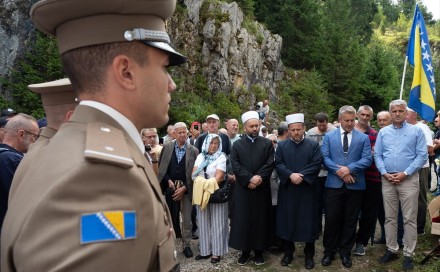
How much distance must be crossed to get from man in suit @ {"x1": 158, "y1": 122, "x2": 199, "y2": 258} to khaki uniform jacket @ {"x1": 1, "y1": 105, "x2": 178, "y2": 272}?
477cm

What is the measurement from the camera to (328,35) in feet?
87.8

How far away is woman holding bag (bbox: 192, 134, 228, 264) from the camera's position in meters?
5.44

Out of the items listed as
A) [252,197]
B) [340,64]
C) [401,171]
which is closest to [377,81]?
[340,64]

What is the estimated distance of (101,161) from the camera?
2.91 ft

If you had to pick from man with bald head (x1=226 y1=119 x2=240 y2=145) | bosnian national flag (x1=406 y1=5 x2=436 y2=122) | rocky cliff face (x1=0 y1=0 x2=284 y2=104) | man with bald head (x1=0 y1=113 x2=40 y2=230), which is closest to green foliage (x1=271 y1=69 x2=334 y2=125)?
rocky cliff face (x1=0 y1=0 x2=284 y2=104)

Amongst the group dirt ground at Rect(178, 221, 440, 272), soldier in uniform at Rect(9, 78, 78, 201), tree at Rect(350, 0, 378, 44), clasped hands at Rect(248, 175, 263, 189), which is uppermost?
tree at Rect(350, 0, 378, 44)

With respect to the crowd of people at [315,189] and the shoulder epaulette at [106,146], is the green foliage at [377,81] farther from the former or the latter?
the shoulder epaulette at [106,146]

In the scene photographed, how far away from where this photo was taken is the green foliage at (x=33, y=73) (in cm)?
1272

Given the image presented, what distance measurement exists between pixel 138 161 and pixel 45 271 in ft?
1.23

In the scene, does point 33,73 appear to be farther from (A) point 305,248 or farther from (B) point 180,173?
(A) point 305,248

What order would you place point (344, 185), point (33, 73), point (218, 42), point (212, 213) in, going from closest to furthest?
point (344, 185), point (212, 213), point (33, 73), point (218, 42)

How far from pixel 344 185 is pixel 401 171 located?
787 mm

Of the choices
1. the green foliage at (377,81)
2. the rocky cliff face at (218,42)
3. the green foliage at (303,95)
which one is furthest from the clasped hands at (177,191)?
the green foliage at (377,81)

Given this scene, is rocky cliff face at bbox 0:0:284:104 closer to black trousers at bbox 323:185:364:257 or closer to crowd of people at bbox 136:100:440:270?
crowd of people at bbox 136:100:440:270
